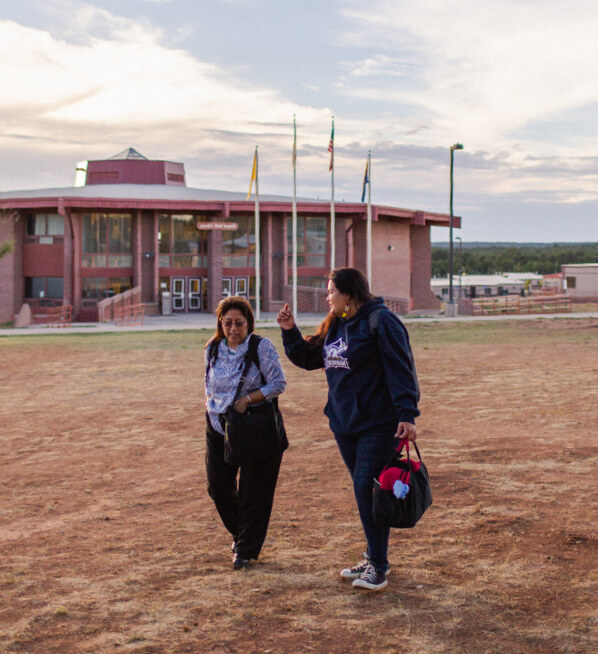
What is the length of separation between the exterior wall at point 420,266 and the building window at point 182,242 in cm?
1520

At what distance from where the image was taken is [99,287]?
4538 cm

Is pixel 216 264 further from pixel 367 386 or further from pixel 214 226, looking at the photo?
pixel 367 386

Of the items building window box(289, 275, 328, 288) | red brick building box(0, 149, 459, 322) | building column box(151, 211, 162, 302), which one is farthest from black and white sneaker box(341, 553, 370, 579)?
building window box(289, 275, 328, 288)

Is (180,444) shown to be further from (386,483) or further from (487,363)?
(487,363)

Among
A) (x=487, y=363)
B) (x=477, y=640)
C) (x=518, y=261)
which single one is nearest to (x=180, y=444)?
(x=477, y=640)

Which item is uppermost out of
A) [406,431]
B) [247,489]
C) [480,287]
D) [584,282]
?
[584,282]

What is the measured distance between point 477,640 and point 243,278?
146 feet

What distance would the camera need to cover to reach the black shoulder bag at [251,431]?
5.41m

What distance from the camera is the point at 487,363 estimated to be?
1900 cm

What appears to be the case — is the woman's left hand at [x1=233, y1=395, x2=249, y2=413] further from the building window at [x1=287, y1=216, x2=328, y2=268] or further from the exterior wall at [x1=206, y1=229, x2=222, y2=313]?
the building window at [x1=287, y1=216, x2=328, y2=268]

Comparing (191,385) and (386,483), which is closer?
(386,483)

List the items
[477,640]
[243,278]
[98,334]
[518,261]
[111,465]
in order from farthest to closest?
[518,261] < [243,278] < [98,334] < [111,465] < [477,640]

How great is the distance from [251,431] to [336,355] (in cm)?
84

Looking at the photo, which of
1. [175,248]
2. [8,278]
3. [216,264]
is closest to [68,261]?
[8,278]
